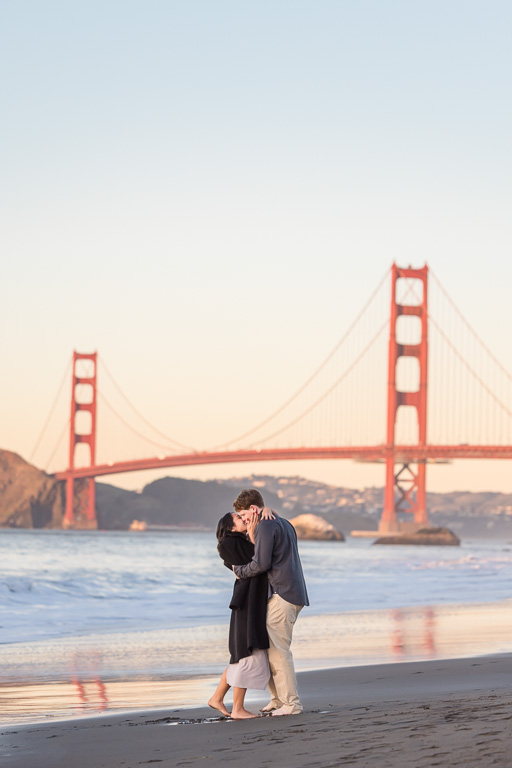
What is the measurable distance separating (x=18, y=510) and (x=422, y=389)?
3554cm

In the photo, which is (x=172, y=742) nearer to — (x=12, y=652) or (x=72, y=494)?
(x=12, y=652)

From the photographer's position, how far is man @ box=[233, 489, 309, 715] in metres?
4.49

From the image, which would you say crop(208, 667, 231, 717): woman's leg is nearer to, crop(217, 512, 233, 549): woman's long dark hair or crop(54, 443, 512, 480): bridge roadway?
crop(217, 512, 233, 549): woman's long dark hair

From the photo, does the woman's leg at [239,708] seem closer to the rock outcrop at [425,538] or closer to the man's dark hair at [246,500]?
the man's dark hair at [246,500]

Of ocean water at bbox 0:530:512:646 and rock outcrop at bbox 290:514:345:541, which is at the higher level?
ocean water at bbox 0:530:512:646

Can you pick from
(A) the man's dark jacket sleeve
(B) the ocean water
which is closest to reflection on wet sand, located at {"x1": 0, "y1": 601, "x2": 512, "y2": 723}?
(A) the man's dark jacket sleeve

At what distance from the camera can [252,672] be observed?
14.9 feet

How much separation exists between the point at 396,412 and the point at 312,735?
156 ft

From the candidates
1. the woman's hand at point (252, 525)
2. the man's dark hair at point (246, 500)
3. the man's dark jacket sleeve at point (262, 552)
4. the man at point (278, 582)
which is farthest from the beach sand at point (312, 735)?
the man's dark hair at point (246, 500)

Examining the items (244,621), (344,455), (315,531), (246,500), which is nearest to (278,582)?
(244,621)

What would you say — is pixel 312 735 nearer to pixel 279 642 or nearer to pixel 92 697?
pixel 279 642

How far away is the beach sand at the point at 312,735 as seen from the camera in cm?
320

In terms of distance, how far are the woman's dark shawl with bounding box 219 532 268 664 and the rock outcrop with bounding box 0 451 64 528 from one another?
62.8m

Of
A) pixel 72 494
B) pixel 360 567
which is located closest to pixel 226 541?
pixel 360 567
